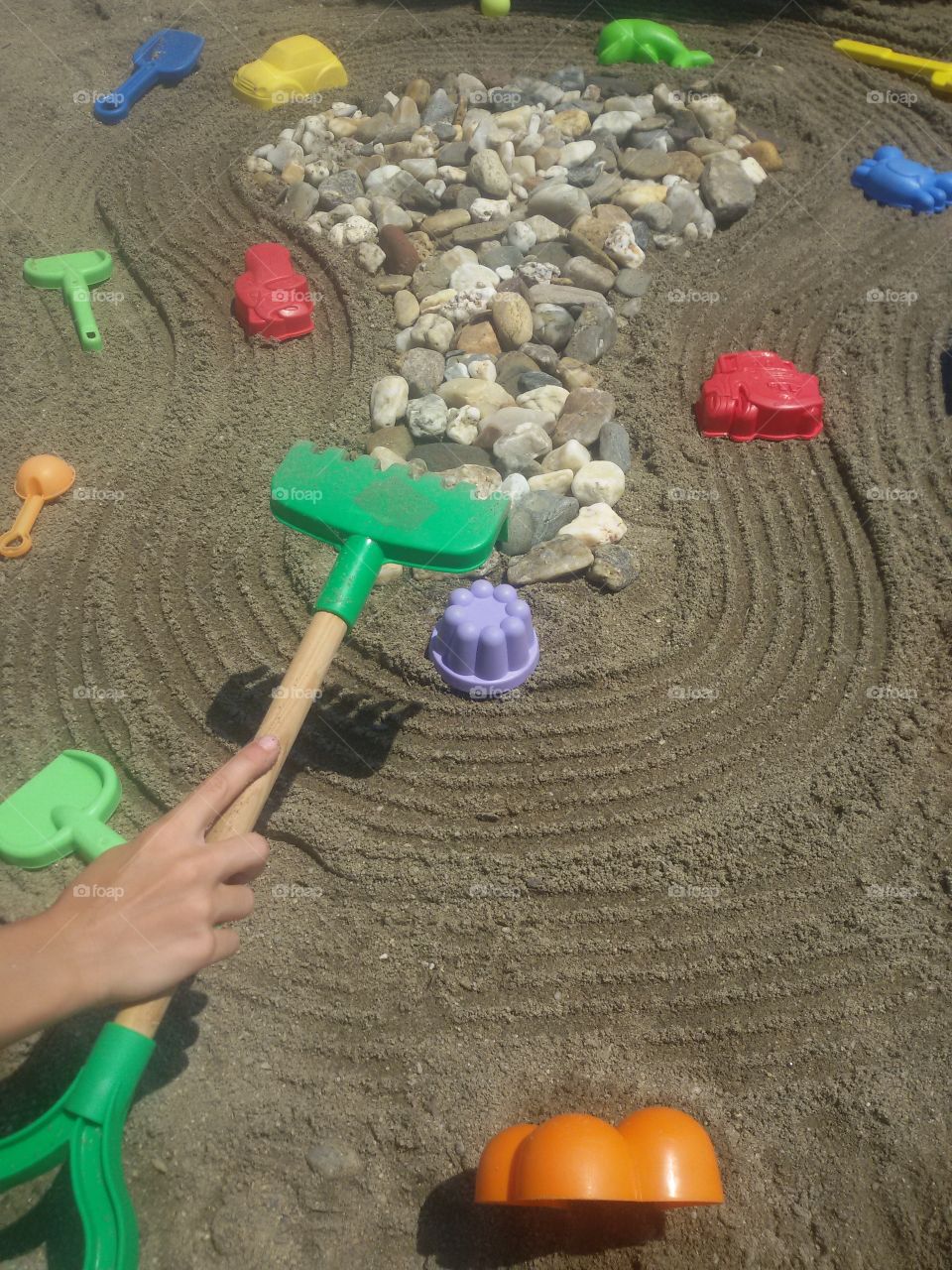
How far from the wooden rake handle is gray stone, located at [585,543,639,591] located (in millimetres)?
1312

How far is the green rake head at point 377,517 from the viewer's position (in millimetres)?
2521

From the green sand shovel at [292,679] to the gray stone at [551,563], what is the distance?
0.74 m

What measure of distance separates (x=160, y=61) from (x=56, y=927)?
6.25 meters

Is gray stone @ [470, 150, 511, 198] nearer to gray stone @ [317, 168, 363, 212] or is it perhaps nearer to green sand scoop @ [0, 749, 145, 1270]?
gray stone @ [317, 168, 363, 212]

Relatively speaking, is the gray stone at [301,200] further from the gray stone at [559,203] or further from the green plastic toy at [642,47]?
the green plastic toy at [642,47]

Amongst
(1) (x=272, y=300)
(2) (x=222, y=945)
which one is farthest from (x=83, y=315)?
(2) (x=222, y=945)

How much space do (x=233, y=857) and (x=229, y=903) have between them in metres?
0.09

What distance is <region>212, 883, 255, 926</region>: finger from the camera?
1.79m

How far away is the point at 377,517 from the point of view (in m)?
2.55

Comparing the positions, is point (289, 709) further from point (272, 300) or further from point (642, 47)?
point (642, 47)

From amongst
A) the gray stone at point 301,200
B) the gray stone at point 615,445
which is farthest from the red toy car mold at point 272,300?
the gray stone at point 615,445

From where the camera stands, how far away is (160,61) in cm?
594

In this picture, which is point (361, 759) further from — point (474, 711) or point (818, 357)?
point (818, 357)

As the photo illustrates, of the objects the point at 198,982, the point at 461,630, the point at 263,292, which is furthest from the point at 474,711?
the point at 263,292
